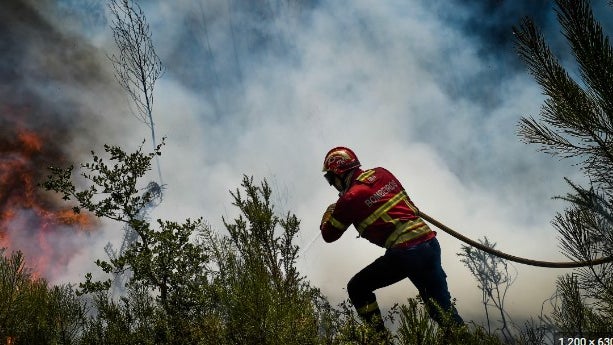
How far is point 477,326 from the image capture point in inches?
89.7

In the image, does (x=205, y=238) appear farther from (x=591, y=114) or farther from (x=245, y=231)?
(x=591, y=114)

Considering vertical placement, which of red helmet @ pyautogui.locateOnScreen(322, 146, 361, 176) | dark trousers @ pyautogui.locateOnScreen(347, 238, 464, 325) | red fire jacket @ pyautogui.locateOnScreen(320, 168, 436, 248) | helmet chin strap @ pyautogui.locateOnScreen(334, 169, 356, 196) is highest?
red helmet @ pyautogui.locateOnScreen(322, 146, 361, 176)

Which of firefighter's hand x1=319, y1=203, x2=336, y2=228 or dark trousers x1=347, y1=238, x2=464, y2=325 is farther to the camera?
firefighter's hand x1=319, y1=203, x2=336, y2=228

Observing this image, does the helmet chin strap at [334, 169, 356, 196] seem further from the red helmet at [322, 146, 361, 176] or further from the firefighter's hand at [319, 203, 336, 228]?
the firefighter's hand at [319, 203, 336, 228]

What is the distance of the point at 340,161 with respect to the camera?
13.5 feet

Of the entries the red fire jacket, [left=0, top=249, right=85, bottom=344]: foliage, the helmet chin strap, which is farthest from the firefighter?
[left=0, top=249, right=85, bottom=344]: foliage

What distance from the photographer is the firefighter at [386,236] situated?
3.45 m

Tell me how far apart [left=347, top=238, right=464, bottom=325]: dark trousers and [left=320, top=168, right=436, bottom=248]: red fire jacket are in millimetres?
108

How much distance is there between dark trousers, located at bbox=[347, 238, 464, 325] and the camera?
11.2 feet

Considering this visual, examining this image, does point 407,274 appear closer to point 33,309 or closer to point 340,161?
point 340,161

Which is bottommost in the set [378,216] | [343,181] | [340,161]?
[378,216]

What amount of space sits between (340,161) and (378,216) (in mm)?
785

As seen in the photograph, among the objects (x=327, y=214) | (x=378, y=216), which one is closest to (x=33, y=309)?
(x=327, y=214)

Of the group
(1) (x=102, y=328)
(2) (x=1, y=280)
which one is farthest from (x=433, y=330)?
(1) (x=102, y=328)
